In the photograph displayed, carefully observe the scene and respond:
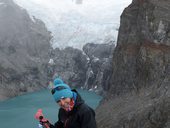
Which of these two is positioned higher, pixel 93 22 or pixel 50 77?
pixel 93 22

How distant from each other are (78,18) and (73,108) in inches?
4426

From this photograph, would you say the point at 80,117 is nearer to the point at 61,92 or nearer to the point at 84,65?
the point at 61,92

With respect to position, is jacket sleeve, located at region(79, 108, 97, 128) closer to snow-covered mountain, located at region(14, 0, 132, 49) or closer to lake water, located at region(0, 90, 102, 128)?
→ lake water, located at region(0, 90, 102, 128)

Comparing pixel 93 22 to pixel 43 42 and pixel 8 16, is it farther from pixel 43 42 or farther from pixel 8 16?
pixel 8 16

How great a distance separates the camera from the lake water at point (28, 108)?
6267 cm

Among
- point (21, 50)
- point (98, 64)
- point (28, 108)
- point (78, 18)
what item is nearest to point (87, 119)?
point (28, 108)

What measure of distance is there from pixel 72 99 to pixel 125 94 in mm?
31647

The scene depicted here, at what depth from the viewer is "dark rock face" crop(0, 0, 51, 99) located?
101125mm

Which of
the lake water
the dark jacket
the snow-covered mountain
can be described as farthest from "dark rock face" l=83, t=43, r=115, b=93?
the dark jacket

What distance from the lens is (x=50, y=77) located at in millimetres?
110062

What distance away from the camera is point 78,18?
387 ft

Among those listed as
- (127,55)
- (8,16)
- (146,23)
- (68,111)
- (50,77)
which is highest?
(68,111)

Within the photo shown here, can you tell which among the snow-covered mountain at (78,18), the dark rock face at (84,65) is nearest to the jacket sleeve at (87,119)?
the dark rock face at (84,65)

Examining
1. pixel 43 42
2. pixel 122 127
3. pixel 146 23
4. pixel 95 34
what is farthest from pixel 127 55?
pixel 43 42
